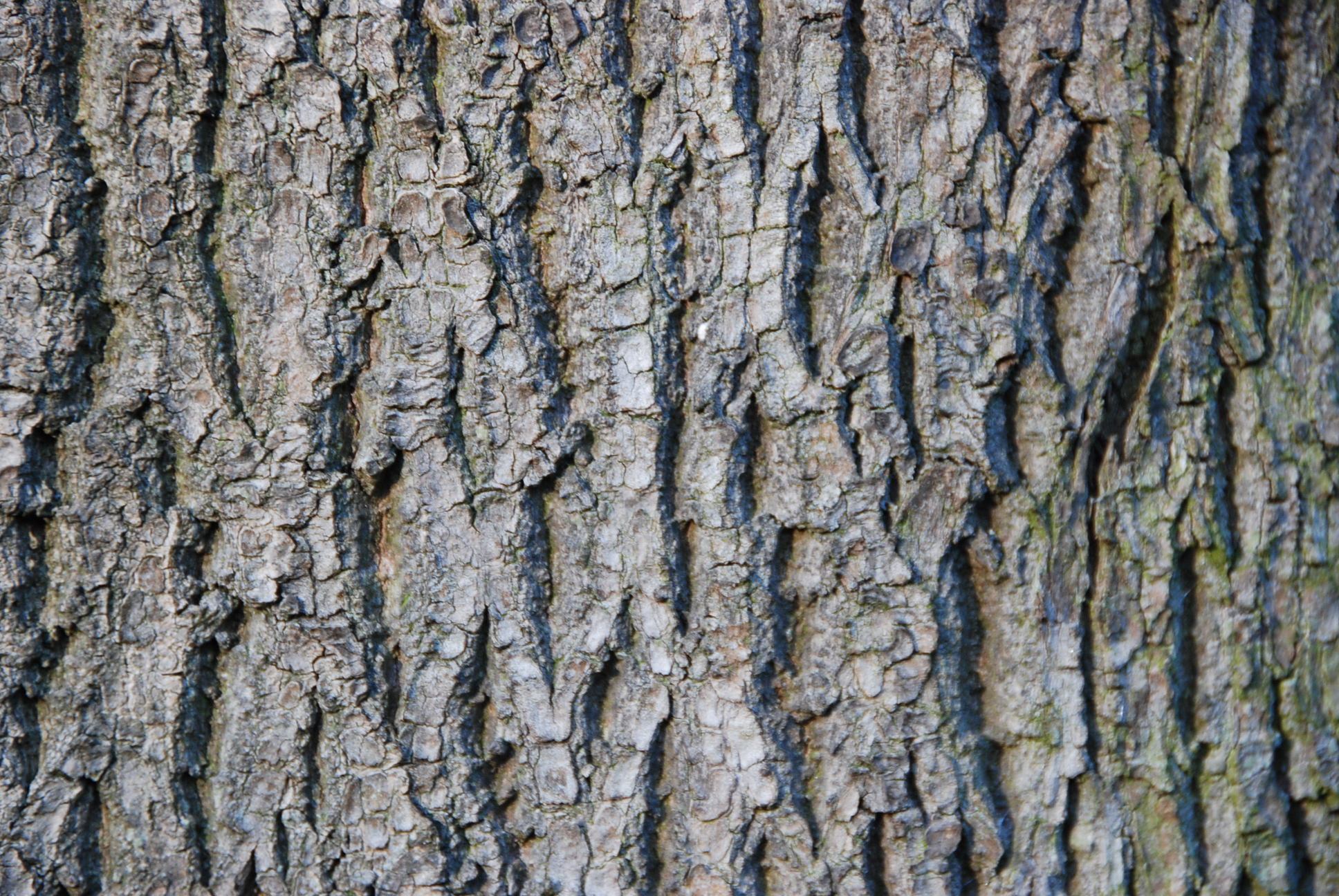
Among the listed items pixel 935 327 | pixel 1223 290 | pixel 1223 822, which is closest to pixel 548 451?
pixel 935 327

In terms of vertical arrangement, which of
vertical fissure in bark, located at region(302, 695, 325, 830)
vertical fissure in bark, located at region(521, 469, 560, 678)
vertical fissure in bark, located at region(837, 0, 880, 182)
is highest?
vertical fissure in bark, located at region(837, 0, 880, 182)

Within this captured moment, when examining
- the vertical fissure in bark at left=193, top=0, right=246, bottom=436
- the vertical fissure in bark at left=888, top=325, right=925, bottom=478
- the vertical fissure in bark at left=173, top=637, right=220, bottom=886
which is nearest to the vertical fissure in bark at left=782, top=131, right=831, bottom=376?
the vertical fissure in bark at left=888, top=325, right=925, bottom=478

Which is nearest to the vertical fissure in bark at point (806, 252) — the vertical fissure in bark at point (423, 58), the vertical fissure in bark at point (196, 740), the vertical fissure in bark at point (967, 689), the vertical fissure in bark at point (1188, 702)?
the vertical fissure in bark at point (967, 689)

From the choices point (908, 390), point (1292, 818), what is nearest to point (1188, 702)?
point (1292, 818)

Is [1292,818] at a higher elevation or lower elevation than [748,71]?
lower

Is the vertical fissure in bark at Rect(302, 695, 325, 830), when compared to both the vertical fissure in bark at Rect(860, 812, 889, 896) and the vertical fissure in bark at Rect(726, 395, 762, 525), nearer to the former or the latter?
the vertical fissure in bark at Rect(726, 395, 762, 525)

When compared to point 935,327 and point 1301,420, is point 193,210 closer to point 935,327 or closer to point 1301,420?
point 935,327

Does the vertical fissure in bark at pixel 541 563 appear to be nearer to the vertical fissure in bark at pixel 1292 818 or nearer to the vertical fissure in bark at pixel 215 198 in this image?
the vertical fissure in bark at pixel 215 198

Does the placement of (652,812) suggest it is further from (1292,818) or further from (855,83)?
(855,83)
